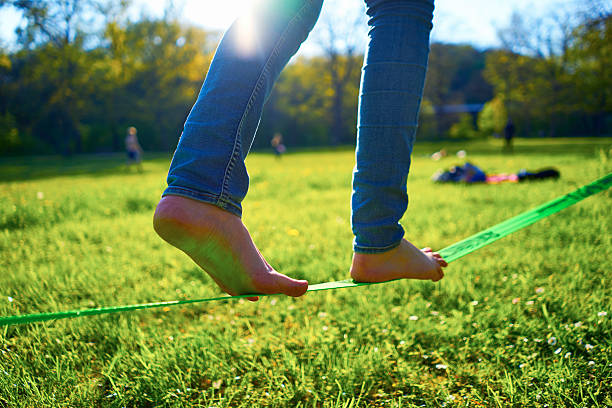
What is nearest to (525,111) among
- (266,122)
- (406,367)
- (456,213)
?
(266,122)

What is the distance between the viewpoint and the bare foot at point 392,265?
54.5 inches

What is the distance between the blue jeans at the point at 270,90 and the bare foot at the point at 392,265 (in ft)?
0.10

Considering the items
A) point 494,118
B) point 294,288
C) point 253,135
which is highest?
point 494,118

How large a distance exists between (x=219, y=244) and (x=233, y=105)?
0.37 metres

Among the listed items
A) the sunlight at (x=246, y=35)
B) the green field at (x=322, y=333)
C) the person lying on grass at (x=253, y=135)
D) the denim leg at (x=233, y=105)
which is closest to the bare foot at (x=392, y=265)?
the person lying on grass at (x=253, y=135)

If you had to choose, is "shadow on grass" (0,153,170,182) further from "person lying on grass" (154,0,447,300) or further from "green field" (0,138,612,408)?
"person lying on grass" (154,0,447,300)

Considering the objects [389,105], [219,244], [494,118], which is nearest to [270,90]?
[389,105]

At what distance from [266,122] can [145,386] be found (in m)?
46.0

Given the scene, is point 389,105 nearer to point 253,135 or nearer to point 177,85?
point 253,135

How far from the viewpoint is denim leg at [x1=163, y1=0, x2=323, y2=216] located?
3.56 feet

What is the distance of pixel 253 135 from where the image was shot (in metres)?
1.19

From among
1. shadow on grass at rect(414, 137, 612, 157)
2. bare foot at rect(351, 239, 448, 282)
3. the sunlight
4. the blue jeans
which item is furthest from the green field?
shadow on grass at rect(414, 137, 612, 157)

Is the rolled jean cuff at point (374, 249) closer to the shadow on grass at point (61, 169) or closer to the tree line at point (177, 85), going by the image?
the shadow on grass at point (61, 169)

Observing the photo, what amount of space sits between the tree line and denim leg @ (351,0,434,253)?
26.0 m
